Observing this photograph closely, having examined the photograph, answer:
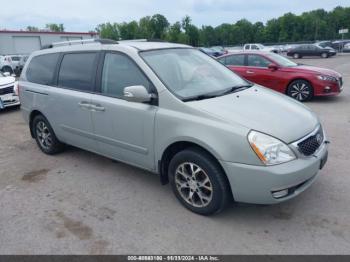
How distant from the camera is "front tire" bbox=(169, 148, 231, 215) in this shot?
3.06 m

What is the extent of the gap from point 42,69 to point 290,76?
6.52m

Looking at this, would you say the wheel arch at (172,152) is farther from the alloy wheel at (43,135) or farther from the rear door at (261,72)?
the rear door at (261,72)

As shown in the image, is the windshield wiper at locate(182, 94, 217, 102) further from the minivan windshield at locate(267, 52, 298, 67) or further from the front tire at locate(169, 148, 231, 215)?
the minivan windshield at locate(267, 52, 298, 67)

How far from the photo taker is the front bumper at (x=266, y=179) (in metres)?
2.80

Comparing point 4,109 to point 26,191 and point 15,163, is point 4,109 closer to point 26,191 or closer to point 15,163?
point 15,163

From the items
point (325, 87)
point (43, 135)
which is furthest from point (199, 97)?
point (325, 87)

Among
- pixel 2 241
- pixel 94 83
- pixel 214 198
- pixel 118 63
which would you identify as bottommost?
pixel 2 241

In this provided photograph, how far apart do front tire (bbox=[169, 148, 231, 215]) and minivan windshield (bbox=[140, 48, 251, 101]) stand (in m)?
0.67

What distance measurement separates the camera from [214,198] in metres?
3.12

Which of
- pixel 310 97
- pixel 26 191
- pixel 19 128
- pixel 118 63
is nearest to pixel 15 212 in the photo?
pixel 26 191

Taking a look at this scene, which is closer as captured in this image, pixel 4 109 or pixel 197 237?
pixel 197 237

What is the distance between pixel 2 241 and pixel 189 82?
8.46 feet

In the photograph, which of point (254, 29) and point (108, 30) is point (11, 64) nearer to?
point (108, 30)

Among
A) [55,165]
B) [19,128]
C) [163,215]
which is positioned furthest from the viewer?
[19,128]
